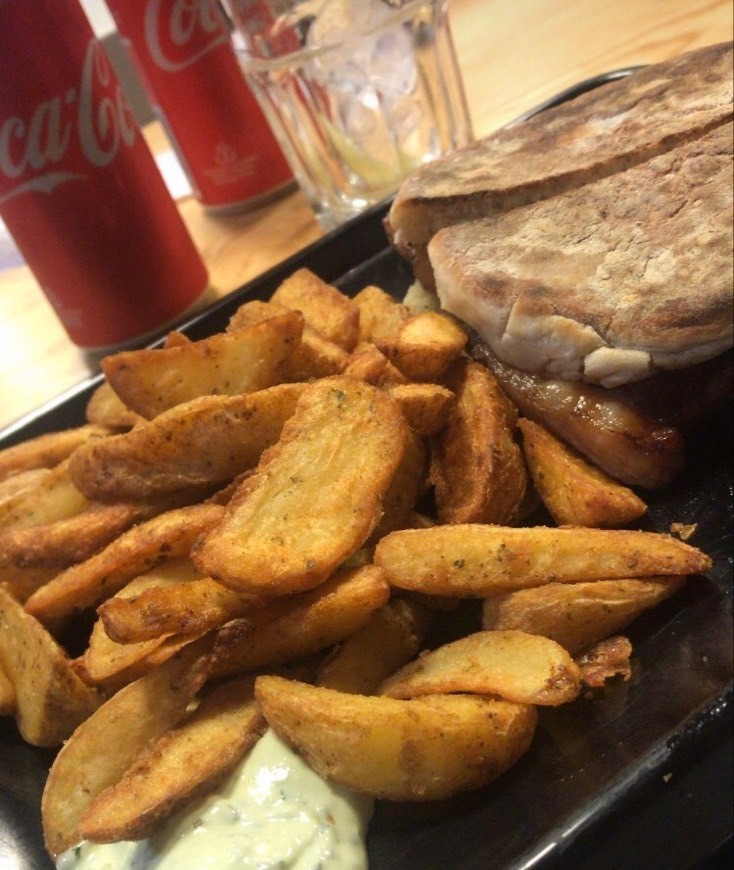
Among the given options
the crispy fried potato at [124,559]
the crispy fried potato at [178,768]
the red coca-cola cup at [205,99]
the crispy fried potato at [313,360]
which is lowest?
the crispy fried potato at [178,768]

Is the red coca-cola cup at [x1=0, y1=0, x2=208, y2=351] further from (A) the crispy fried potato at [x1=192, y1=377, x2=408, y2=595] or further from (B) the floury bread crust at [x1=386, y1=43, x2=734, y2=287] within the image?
(A) the crispy fried potato at [x1=192, y1=377, x2=408, y2=595]

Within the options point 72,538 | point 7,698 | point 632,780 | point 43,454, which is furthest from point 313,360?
point 632,780

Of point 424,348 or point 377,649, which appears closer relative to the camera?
point 377,649

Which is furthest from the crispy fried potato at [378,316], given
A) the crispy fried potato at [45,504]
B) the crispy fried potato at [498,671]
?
the crispy fried potato at [498,671]

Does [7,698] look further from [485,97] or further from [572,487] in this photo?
[485,97]

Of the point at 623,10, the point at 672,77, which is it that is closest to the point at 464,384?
the point at 672,77

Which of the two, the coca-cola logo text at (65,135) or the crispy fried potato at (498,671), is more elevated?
the coca-cola logo text at (65,135)

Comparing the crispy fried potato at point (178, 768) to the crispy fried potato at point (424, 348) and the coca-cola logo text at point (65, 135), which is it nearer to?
the crispy fried potato at point (424, 348)
